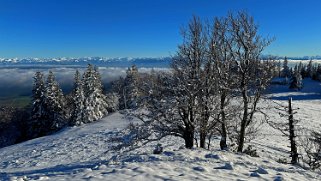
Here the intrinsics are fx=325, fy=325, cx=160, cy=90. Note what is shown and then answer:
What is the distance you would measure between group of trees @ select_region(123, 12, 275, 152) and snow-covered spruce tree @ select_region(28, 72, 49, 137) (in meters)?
46.8

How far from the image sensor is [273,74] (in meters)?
19.8

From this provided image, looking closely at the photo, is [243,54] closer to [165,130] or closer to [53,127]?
[165,130]

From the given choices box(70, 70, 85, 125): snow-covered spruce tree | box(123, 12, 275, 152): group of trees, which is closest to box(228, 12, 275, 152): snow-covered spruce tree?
box(123, 12, 275, 152): group of trees

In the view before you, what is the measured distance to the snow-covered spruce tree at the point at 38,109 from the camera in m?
62.1

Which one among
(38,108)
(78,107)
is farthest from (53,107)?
(78,107)

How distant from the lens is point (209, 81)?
19547 millimetres

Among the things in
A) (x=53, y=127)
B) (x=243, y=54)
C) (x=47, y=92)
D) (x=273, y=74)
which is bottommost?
(x=53, y=127)

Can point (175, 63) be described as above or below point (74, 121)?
above

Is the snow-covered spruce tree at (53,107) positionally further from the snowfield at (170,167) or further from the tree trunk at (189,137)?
the tree trunk at (189,137)

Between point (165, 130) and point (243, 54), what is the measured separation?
670 centimetres

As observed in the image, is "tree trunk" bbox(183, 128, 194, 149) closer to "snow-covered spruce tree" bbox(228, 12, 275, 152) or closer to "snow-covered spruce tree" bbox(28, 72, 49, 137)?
"snow-covered spruce tree" bbox(228, 12, 275, 152)

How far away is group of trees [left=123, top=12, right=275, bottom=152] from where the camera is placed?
19.3 metres

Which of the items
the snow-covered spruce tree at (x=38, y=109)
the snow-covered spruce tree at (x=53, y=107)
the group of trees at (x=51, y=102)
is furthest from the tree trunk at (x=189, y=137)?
the snow-covered spruce tree at (x=38, y=109)

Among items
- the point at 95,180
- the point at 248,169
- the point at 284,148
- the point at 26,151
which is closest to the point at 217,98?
the point at 248,169
